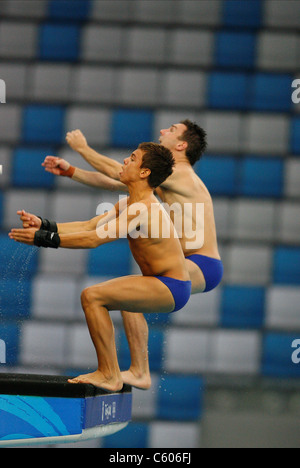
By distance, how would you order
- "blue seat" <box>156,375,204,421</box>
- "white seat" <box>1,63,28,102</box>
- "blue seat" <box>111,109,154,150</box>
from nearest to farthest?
"blue seat" <box>156,375,204,421</box>
"blue seat" <box>111,109,154,150</box>
"white seat" <box>1,63,28,102</box>

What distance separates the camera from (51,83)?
589cm

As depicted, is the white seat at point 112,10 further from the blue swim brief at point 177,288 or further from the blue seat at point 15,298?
the blue swim brief at point 177,288

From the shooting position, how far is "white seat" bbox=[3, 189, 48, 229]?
536 cm

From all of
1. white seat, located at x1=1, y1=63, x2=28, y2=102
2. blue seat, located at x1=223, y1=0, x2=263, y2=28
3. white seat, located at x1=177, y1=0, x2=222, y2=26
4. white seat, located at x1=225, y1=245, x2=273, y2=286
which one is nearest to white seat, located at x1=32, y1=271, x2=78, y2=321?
white seat, located at x1=225, y1=245, x2=273, y2=286

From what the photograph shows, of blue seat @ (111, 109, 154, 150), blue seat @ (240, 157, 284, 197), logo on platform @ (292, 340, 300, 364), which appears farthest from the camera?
blue seat @ (111, 109, 154, 150)

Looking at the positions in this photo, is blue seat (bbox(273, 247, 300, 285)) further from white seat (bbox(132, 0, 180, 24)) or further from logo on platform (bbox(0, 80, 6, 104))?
logo on platform (bbox(0, 80, 6, 104))

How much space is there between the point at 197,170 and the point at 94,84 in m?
1.12

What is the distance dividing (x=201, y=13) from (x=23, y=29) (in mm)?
1428

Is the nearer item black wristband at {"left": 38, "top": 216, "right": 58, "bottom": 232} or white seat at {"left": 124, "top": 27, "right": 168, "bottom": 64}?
black wristband at {"left": 38, "top": 216, "right": 58, "bottom": 232}

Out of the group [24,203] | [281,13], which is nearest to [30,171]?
[24,203]

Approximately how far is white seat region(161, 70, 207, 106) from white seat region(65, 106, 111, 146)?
477mm

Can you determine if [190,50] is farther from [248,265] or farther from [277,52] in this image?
[248,265]

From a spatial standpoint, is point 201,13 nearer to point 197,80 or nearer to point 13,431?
point 197,80

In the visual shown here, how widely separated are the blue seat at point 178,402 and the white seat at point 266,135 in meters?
1.91
